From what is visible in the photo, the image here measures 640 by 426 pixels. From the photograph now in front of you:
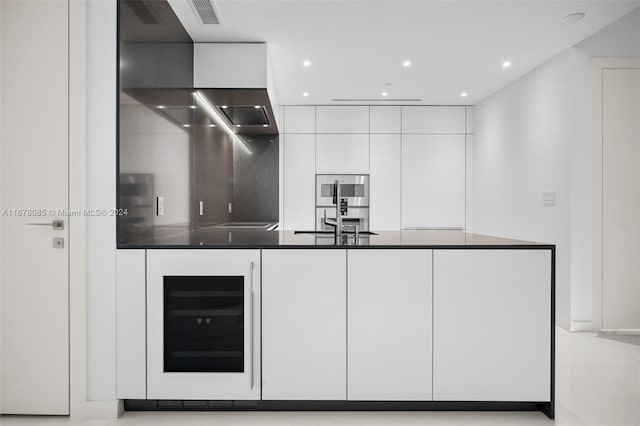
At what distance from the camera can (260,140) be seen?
538cm

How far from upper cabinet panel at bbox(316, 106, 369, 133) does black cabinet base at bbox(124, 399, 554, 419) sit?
13.4 ft

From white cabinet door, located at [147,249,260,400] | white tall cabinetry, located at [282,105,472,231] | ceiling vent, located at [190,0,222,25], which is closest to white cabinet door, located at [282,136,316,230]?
white tall cabinetry, located at [282,105,472,231]

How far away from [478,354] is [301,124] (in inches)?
164

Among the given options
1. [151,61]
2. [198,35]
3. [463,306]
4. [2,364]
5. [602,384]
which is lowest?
[602,384]

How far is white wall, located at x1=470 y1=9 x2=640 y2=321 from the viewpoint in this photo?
3.47 meters

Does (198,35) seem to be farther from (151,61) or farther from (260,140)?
(260,140)

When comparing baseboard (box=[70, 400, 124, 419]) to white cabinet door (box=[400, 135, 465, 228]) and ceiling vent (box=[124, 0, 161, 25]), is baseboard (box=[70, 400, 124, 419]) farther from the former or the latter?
white cabinet door (box=[400, 135, 465, 228])

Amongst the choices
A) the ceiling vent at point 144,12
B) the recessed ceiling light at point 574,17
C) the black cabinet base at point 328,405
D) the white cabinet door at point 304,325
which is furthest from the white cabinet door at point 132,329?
the recessed ceiling light at point 574,17

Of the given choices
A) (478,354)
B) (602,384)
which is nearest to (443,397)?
(478,354)

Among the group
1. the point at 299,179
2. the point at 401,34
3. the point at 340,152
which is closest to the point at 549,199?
the point at 401,34

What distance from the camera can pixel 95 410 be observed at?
193 centimetres

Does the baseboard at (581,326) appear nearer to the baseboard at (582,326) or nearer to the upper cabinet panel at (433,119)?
the baseboard at (582,326)

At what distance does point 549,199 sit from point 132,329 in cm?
373

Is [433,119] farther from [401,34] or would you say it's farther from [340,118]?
[401,34]
